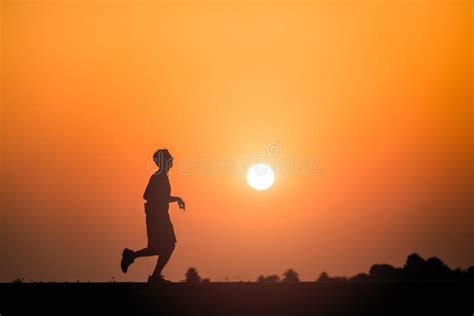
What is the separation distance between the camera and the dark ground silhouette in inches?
692

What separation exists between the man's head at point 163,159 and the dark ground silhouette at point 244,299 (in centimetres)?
370

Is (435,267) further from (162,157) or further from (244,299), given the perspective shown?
(244,299)

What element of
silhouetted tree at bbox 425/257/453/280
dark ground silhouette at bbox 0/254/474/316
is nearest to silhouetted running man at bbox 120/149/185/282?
dark ground silhouette at bbox 0/254/474/316

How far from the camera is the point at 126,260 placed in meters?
21.9

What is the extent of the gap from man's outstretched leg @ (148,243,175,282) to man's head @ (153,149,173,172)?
1633 millimetres

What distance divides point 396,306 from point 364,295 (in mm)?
554

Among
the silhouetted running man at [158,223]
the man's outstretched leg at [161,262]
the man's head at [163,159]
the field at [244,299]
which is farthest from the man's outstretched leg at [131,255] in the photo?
the field at [244,299]

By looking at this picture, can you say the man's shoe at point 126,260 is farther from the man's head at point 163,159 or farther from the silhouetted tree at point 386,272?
the silhouetted tree at point 386,272

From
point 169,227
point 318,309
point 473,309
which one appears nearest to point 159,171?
point 169,227

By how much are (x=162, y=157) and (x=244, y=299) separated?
4.77 meters

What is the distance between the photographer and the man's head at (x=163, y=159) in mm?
21641

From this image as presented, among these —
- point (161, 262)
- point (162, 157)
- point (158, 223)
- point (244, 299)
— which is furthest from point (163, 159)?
point (244, 299)

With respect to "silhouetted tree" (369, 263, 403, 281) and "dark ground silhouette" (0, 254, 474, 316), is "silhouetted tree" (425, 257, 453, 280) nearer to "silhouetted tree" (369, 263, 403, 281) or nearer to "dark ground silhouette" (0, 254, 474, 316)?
"silhouetted tree" (369, 263, 403, 281)

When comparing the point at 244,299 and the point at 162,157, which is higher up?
the point at 162,157
